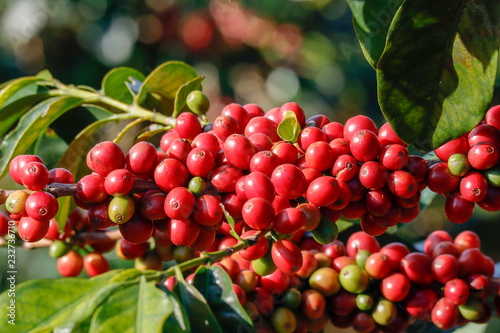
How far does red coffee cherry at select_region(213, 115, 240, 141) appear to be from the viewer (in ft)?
4.83

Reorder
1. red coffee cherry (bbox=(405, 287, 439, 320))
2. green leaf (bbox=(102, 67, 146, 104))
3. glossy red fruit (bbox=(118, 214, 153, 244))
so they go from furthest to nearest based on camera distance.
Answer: green leaf (bbox=(102, 67, 146, 104)) → red coffee cherry (bbox=(405, 287, 439, 320)) → glossy red fruit (bbox=(118, 214, 153, 244))

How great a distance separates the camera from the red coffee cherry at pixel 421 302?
169cm

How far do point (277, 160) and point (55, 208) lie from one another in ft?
1.83

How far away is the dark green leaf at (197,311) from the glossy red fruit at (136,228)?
0.64 ft

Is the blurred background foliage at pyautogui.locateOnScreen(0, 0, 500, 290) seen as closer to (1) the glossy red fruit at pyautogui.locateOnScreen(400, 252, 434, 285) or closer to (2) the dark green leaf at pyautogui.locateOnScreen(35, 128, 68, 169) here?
(2) the dark green leaf at pyautogui.locateOnScreen(35, 128, 68, 169)

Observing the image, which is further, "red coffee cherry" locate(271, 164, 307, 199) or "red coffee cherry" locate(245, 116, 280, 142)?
"red coffee cherry" locate(245, 116, 280, 142)

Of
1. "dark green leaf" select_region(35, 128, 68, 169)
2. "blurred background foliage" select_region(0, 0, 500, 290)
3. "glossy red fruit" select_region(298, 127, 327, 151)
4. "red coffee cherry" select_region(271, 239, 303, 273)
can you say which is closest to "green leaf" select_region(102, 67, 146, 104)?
"dark green leaf" select_region(35, 128, 68, 169)

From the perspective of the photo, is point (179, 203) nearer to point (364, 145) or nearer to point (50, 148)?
point (364, 145)

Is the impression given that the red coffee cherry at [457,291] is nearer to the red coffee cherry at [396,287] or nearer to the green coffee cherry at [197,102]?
the red coffee cherry at [396,287]

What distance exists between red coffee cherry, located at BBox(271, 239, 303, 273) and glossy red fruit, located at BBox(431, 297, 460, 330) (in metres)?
0.60

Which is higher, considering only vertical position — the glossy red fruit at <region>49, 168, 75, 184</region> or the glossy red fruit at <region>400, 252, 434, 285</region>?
the glossy red fruit at <region>49, 168, 75, 184</region>

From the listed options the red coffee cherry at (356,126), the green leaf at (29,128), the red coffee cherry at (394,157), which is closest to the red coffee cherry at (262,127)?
the red coffee cherry at (356,126)

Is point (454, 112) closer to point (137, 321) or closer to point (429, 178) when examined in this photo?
point (429, 178)

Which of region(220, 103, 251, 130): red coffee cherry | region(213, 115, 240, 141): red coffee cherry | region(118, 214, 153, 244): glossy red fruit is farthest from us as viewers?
region(220, 103, 251, 130): red coffee cherry
